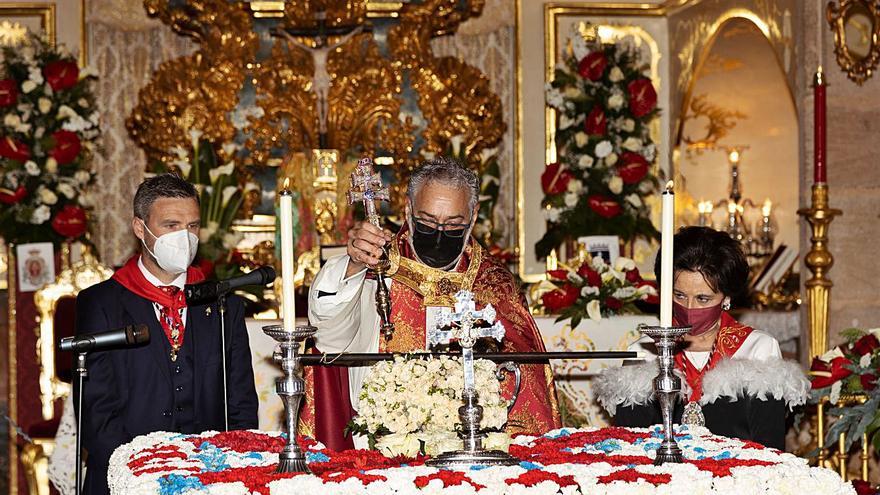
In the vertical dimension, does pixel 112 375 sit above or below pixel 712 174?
below

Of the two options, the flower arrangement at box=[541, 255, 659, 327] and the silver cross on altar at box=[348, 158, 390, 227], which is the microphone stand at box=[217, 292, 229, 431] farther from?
the flower arrangement at box=[541, 255, 659, 327]

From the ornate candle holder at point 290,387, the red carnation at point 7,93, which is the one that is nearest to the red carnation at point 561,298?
the ornate candle holder at point 290,387

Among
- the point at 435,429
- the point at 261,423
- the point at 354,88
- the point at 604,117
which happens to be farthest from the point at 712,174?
the point at 435,429

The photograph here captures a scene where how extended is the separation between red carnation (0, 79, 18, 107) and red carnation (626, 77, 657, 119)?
4.14 m

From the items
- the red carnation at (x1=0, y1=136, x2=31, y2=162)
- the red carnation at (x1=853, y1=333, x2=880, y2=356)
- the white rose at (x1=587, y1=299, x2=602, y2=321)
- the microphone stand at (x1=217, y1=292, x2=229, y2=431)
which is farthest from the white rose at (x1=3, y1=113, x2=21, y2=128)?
the red carnation at (x1=853, y1=333, x2=880, y2=356)

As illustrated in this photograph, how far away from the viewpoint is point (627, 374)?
4.11 meters

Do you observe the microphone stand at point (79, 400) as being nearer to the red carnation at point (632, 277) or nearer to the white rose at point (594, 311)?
the white rose at point (594, 311)

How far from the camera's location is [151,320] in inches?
178

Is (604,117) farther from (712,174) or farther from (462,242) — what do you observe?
(462,242)

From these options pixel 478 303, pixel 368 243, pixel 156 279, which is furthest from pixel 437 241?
pixel 156 279

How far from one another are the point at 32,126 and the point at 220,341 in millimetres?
5186

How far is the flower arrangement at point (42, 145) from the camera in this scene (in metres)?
9.11

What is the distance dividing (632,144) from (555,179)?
0.58 metres

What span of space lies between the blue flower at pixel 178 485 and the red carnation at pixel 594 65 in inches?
271
